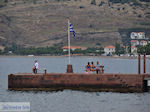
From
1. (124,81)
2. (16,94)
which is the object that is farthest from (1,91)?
(124,81)

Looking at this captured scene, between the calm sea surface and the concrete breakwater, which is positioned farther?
the concrete breakwater

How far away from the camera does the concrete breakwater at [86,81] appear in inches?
2282

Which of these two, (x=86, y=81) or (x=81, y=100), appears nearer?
(x=81, y=100)

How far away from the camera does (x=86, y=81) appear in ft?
191

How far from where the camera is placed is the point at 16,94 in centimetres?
5994

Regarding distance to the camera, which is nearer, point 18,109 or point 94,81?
point 18,109

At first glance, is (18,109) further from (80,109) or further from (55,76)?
(55,76)

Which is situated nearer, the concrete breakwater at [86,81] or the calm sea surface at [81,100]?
the calm sea surface at [81,100]

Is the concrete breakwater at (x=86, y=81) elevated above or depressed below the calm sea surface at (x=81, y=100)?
above

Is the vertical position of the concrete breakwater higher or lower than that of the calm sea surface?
higher

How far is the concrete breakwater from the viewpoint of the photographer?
5797 centimetres

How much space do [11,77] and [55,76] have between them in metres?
4.88

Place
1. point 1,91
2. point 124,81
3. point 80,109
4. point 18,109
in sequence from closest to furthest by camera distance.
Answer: point 18,109
point 80,109
point 124,81
point 1,91

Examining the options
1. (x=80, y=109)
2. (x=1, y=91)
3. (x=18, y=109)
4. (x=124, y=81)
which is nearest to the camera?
(x=18, y=109)
